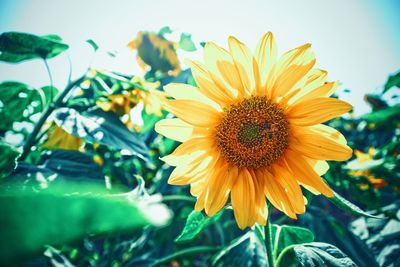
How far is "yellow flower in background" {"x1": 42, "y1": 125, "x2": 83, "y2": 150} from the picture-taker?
1.22m

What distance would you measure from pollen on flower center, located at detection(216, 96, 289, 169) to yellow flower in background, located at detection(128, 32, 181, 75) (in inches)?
32.8

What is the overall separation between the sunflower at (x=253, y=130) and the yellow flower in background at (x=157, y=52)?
2.79 ft

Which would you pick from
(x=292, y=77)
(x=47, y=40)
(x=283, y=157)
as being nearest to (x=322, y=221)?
(x=283, y=157)

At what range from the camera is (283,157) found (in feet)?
3.17

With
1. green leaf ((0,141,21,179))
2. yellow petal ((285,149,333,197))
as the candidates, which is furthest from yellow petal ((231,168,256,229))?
green leaf ((0,141,21,179))

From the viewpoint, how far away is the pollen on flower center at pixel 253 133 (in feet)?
3.07

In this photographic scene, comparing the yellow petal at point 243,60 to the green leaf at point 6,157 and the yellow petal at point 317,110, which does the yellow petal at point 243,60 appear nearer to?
the yellow petal at point 317,110

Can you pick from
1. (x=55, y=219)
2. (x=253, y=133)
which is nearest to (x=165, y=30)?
A: (x=253, y=133)

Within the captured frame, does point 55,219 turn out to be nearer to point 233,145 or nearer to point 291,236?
point 233,145

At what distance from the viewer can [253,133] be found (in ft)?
3.25

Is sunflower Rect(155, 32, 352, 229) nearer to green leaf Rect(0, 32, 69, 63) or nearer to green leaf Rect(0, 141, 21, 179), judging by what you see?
green leaf Rect(0, 141, 21, 179)

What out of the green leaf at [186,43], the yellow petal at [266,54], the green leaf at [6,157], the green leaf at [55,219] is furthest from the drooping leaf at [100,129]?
the green leaf at [55,219]

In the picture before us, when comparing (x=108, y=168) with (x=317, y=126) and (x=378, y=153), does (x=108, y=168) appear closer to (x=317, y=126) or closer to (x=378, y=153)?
(x=317, y=126)

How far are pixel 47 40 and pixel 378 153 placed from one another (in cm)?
167
